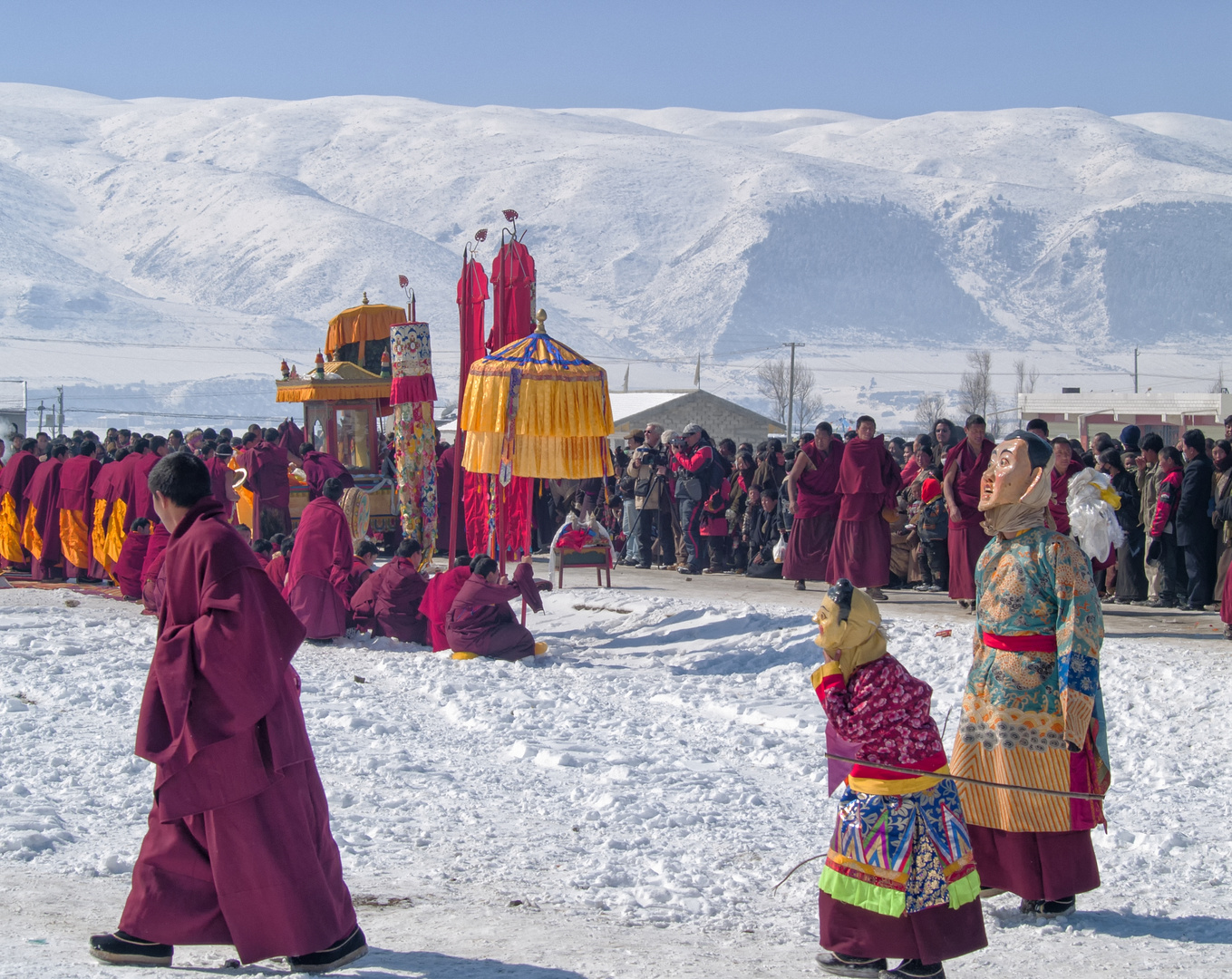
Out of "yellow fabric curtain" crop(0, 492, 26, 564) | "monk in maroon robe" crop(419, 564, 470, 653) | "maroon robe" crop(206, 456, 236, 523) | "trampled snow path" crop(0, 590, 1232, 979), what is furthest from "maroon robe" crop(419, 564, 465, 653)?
"yellow fabric curtain" crop(0, 492, 26, 564)

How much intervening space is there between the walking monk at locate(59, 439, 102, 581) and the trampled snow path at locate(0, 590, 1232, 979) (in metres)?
4.16

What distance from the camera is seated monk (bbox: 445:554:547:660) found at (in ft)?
31.3

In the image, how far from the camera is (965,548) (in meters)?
9.77

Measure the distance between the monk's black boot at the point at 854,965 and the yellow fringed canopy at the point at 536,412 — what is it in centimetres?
604

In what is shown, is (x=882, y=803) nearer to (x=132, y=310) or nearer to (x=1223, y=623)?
(x=1223, y=623)

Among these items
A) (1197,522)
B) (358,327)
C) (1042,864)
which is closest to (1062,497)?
(1197,522)

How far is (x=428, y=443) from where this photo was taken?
14.0m

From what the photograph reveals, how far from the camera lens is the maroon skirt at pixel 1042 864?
4434mm

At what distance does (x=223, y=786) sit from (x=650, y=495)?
10.7 m

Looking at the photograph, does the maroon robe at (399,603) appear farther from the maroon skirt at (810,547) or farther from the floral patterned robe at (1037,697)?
the floral patterned robe at (1037,697)

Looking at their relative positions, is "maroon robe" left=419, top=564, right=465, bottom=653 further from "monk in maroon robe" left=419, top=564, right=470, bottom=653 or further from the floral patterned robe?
the floral patterned robe

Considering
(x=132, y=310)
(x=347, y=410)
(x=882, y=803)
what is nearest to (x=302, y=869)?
(x=882, y=803)

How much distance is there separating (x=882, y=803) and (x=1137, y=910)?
140 centimetres

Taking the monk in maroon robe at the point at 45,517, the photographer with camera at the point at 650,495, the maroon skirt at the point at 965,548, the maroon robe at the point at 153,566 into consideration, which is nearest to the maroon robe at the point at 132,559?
the maroon robe at the point at 153,566
